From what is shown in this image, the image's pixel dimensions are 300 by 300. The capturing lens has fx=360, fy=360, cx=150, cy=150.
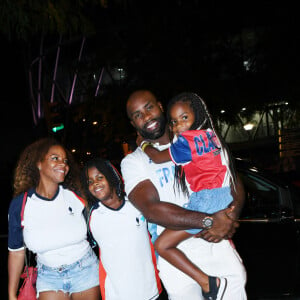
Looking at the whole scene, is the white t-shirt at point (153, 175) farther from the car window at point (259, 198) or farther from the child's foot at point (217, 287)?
the car window at point (259, 198)

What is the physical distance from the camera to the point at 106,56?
8.63m

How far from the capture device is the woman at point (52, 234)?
2.62 m

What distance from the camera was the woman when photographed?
2623mm

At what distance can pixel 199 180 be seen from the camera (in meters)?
2.27

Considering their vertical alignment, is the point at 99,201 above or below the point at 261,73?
below

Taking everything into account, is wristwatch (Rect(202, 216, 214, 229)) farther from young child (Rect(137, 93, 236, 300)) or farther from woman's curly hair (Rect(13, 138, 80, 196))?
woman's curly hair (Rect(13, 138, 80, 196))

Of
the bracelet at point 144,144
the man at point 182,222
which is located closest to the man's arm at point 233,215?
the man at point 182,222

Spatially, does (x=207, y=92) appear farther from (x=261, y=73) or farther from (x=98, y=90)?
(x=98, y=90)

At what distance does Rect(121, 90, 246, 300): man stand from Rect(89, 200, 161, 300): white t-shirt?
0.17 m

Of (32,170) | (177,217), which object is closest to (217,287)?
(177,217)

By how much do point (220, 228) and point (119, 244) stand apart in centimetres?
71

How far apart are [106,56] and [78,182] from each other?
246 inches

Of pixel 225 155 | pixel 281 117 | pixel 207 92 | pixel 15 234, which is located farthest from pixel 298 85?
pixel 15 234

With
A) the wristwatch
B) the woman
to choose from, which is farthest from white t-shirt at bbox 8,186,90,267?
the wristwatch
